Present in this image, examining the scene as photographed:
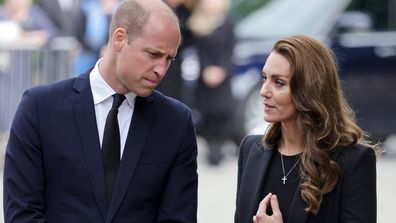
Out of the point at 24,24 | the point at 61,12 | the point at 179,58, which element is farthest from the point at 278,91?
the point at 61,12

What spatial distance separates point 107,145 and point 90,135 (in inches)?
2.8

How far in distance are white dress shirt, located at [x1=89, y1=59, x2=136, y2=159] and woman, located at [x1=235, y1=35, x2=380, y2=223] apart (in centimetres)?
51

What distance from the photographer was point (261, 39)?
537 inches

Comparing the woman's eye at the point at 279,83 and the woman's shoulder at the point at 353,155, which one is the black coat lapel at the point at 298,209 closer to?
the woman's shoulder at the point at 353,155

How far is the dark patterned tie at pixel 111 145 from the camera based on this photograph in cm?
427

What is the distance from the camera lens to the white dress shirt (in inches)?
170

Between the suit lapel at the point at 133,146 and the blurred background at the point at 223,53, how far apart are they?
24.4 ft

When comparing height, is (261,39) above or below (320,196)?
above

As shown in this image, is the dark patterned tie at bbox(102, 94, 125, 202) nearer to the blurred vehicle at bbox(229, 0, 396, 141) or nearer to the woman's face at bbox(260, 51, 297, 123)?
the woman's face at bbox(260, 51, 297, 123)

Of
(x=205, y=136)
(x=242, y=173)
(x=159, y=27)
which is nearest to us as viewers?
(x=159, y=27)

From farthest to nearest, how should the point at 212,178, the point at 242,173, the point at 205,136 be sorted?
the point at 205,136 < the point at 212,178 < the point at 242,173

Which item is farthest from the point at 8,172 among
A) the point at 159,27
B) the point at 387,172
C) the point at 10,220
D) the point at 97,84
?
the point at 387,172

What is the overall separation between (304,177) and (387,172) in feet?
28.1

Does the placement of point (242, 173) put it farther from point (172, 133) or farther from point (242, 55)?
point (242, 55)
